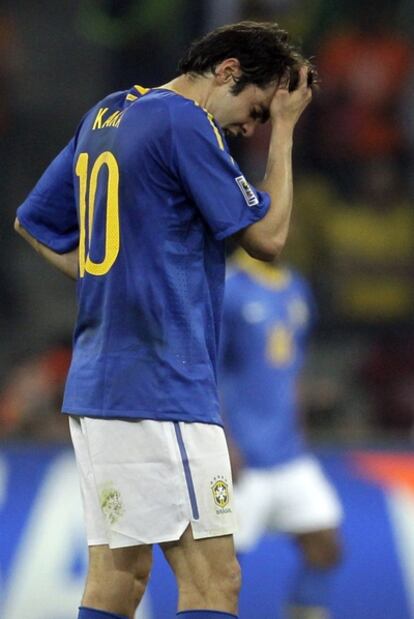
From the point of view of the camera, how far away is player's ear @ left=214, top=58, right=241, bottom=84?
3.49 metres

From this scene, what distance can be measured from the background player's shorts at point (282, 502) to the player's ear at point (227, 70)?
3.00m

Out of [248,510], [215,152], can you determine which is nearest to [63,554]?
[248,510]

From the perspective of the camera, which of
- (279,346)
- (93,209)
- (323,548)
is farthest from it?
(279,346)

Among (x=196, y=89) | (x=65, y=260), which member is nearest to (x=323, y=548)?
(x=65, y=260)

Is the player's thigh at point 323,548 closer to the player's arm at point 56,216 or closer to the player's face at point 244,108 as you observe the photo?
the player's arm at point 56,216

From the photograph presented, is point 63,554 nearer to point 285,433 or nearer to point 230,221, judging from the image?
point 285,433

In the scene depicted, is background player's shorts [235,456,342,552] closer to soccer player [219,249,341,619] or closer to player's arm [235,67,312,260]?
soccer player [219,249,341,619]

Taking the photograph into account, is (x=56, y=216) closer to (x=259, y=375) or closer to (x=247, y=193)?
(x=247, y=193)

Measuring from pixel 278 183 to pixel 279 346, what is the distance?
2821 mm

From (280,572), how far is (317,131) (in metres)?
2.90

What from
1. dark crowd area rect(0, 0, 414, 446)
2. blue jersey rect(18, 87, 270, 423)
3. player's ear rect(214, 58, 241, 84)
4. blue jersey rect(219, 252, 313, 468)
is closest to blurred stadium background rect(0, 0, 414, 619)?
dark crowd area rect(0, 0, 414, 446)

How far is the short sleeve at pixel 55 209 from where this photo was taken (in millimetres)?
3725

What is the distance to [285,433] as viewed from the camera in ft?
20.4

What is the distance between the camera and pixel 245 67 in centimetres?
349
